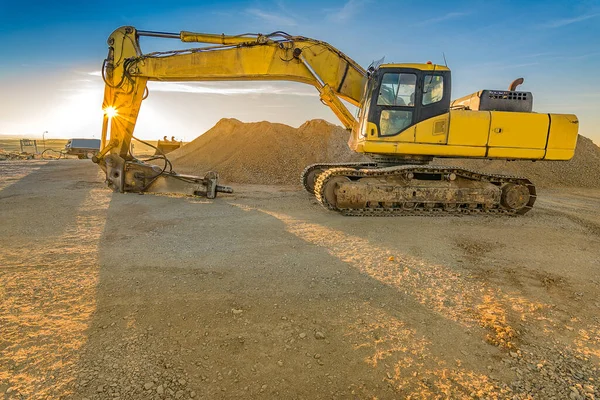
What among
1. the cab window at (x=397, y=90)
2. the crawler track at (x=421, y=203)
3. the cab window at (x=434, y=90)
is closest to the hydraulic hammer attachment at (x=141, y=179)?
the crawler track at (x=421, y=203)

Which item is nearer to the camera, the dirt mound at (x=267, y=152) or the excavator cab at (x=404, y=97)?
the excavator cab at (x=404, y=97)

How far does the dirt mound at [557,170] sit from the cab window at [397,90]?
32.1 feet

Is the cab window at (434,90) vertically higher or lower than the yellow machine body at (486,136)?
higher

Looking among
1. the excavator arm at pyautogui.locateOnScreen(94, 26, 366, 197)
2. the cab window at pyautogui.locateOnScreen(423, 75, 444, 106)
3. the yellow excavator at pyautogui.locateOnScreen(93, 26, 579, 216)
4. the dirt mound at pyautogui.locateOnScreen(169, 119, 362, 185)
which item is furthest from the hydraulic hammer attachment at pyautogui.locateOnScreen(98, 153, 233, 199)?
the cab window at pyautogui.locateOnScreen(423, 75, 444, 106)

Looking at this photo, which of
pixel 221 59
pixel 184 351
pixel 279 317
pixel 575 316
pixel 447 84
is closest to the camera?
pixel 184 351

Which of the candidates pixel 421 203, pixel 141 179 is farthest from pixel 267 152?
pixel 421 203

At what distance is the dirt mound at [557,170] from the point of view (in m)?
15.4

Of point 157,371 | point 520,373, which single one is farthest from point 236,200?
point 520,373

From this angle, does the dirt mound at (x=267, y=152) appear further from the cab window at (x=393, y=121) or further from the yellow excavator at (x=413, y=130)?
the cab window at (x=393, y=121)

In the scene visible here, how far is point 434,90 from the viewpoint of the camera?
7.44 meters

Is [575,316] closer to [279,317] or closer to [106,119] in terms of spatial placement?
[279,317]

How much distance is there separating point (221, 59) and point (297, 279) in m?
6.65

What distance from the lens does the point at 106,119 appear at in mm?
9188

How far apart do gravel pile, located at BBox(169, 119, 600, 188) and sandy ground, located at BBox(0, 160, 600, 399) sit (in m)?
8.70
